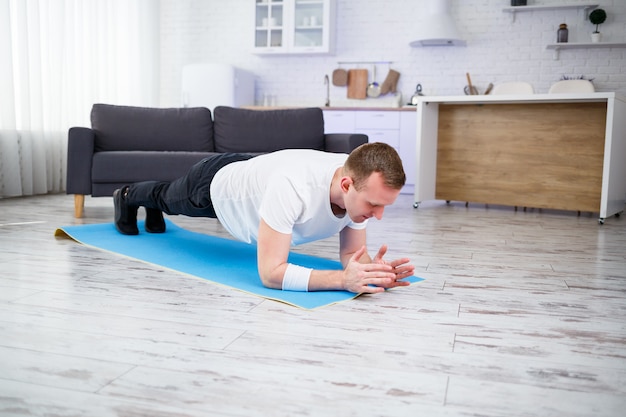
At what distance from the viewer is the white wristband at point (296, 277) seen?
6.04 feet

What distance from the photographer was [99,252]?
2533 mm

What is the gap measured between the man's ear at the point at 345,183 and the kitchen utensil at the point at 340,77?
16.6 ft

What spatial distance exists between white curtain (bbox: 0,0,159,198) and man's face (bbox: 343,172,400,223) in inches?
152

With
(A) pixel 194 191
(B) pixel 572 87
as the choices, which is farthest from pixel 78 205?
(B) pixel 572 87

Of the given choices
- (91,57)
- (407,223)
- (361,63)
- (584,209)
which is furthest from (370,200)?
(361,63)

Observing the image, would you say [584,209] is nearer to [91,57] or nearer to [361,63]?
[361,63]

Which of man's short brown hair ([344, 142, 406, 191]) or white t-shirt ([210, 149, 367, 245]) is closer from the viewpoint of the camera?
man's short brown hair ([344, 142, 406, 191])

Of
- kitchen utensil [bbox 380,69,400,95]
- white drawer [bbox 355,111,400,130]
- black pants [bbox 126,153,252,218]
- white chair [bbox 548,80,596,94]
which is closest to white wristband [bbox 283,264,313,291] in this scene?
black pants [bbox 126,153,252,218]

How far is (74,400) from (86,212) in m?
3.10

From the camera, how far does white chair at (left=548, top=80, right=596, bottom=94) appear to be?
545 cm

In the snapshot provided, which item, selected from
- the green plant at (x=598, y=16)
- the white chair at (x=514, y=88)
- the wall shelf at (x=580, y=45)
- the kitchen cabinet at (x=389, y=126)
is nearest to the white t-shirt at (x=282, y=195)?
the kitchen cabinet at (x=389, y=126)

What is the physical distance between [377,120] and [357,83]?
0.73 m

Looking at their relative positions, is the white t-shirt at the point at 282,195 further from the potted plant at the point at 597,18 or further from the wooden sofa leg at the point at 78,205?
the potted plant at the point at 597,18

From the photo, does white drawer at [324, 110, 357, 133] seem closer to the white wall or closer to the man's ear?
the white wall
